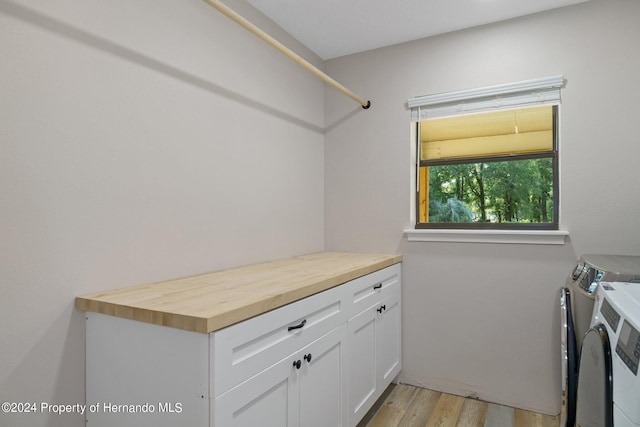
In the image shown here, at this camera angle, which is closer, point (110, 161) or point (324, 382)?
point (110, 161)

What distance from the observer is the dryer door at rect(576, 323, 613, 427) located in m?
1.04

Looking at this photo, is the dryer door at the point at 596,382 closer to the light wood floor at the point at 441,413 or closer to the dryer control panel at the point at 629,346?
the dryer control panel at the point at 629,346

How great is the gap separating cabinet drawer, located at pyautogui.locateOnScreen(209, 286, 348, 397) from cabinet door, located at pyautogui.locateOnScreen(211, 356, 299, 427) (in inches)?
1.2

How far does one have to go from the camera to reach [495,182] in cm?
252

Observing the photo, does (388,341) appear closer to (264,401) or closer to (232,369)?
(264,401)

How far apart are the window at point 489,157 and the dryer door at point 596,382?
1.18 m

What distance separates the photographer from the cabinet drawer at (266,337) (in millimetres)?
1076

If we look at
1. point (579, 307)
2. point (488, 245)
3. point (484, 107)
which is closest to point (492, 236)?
point (488, 245)

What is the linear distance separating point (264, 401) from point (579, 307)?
148 cm

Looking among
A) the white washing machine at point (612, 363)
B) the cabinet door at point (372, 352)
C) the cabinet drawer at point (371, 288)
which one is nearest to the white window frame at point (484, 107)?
the cabinet drawer at point (371, 288)

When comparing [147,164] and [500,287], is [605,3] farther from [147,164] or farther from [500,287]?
[147,164]

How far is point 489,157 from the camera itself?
2494 millimetres

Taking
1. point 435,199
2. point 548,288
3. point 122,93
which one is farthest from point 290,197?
point 548,288

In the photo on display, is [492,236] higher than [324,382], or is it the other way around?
[492,236]
